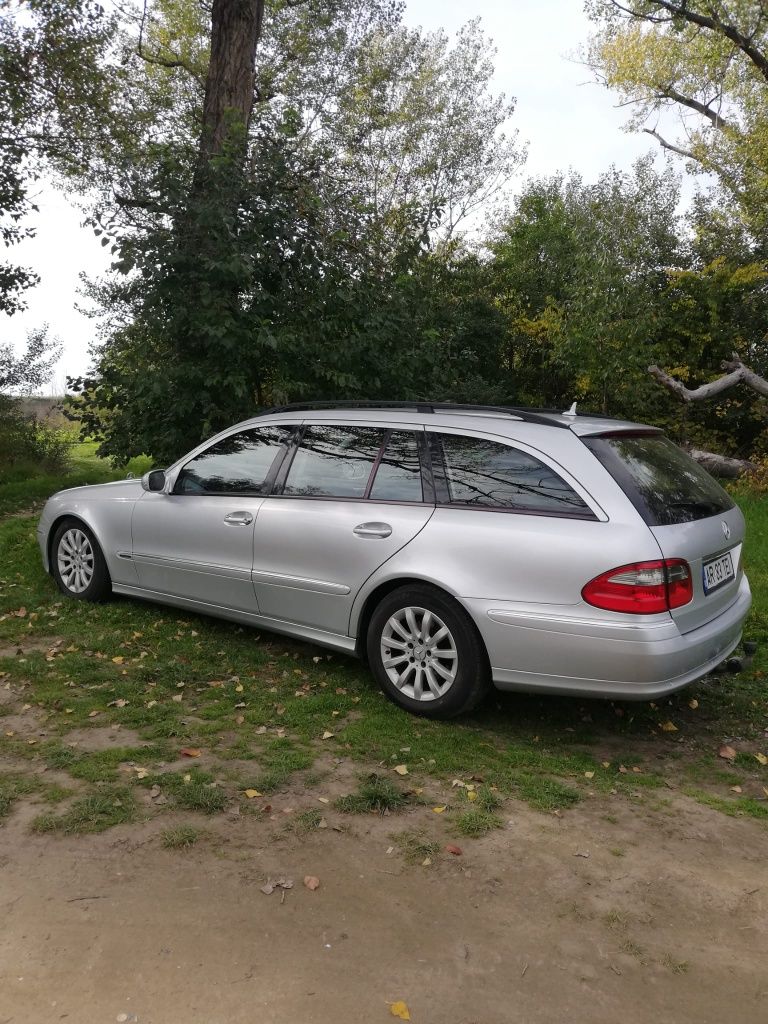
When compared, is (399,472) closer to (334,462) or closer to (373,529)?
(373,529)

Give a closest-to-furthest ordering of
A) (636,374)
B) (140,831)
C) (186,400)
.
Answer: (140,831) → (186,400) → (636,374)

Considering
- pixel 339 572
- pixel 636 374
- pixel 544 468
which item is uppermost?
pixel 636 374

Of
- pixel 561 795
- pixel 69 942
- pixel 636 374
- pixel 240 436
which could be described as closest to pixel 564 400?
pixel 636 374

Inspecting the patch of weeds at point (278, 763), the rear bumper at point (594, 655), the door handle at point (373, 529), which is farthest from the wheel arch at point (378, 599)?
the patch of weeds at point (278, 763)

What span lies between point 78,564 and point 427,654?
3.54 m

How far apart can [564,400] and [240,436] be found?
14462 millimetres

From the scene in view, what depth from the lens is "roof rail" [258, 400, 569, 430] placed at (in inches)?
191

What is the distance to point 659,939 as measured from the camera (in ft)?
9.63

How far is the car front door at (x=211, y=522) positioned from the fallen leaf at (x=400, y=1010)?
3332 millimetres

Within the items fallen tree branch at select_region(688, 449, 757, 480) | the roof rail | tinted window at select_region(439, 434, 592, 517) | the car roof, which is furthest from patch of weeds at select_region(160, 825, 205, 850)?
fallen tree branch at select_region(688, 449, 757, 480)

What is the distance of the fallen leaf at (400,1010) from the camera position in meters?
2.52

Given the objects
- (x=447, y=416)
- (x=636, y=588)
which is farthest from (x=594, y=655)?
(x=447, y=416)

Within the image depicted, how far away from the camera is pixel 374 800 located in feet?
12.7

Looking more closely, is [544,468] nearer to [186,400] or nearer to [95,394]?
[186,400]
